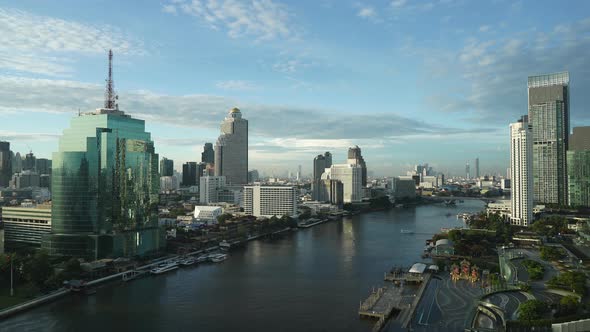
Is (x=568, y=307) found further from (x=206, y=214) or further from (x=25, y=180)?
(x=25, y=180)

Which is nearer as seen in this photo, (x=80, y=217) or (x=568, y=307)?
(x=568, y=307)

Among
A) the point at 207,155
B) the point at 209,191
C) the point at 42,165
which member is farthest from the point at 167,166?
the point at 209,191

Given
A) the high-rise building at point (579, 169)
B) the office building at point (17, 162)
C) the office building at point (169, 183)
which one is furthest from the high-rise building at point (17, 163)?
the high-rise building at point (579, 169)

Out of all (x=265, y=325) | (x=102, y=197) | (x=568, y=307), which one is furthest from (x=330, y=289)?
(x=102, y=197)

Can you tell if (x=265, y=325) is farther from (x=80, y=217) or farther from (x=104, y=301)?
(x=80, y=217)

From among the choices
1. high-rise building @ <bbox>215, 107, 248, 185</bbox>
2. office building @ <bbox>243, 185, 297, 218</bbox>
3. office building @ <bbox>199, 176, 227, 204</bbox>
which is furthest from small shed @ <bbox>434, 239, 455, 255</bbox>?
high-rise building @ <bbox>215, 107, 248, 185</bbox>

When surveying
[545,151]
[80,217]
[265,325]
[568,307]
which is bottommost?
[265,325]
